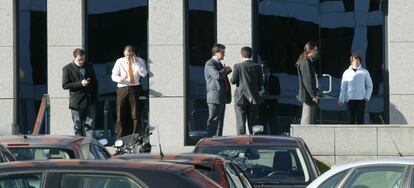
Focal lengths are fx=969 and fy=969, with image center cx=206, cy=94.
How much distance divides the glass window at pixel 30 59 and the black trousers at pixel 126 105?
4119 millimetres

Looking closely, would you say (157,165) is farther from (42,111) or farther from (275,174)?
(42,111)

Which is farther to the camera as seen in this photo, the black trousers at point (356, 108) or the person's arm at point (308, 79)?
the black trousers at point (356, 108)

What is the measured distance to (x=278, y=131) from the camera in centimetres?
2147

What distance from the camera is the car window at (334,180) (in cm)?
934

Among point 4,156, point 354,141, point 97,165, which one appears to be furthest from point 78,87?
point 97,165

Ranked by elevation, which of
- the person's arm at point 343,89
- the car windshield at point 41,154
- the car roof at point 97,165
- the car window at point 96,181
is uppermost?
the person's arm at point 343,89

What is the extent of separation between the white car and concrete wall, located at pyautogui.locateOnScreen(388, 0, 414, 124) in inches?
466

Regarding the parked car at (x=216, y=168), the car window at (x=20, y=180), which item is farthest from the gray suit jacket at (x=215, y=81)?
the car window at (x=20, y=180)

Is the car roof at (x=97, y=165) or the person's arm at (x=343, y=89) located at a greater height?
the person's arm at (x=343, y=89)

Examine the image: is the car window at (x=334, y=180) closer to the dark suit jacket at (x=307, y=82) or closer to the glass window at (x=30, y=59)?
the dark suit jacket at (x=307, y=82)

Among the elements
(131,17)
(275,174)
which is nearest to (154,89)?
(131,17)

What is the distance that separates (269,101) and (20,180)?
15155 mm

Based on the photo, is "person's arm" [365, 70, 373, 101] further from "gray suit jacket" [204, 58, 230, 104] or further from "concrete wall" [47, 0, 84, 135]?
"concrete wall" [47, 0, 84, 135]

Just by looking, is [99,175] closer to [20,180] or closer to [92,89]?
[20,180]
